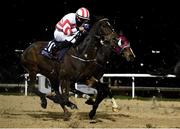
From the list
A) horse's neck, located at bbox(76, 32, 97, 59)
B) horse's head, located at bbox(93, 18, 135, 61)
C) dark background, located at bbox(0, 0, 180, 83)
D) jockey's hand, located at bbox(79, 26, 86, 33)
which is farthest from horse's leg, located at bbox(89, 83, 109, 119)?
dark background, located at bbox(0, 0, 180, 83)

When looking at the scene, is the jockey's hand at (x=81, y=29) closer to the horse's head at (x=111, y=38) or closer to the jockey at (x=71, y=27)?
the jockey at (x=71, y=27)

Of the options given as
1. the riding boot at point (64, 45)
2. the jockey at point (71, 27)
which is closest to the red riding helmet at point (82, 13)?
the jockey at point (71, 27)

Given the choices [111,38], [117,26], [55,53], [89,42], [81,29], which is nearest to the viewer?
[111,38]

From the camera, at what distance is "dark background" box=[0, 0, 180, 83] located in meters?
25.1

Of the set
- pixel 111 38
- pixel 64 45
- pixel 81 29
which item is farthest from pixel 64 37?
pixel 111 38

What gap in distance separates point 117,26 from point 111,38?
491 inches

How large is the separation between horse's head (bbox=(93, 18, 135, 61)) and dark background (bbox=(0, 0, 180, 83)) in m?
11.5

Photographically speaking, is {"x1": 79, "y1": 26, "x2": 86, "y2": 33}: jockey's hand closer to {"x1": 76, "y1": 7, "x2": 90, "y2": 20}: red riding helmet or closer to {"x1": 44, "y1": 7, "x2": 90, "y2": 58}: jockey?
{"x1": 44, "y1": 7, "x2": 90, "y2": 58}: jockey

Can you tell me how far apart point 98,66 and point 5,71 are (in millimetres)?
14322

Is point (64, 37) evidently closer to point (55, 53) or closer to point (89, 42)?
point (55, 53)

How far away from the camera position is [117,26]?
25188mm

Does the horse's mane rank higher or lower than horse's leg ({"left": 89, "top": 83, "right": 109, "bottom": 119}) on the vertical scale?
higher

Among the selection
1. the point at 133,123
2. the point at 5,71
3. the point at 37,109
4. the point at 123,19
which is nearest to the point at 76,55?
the point at 133,123

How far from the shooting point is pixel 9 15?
26625mm
